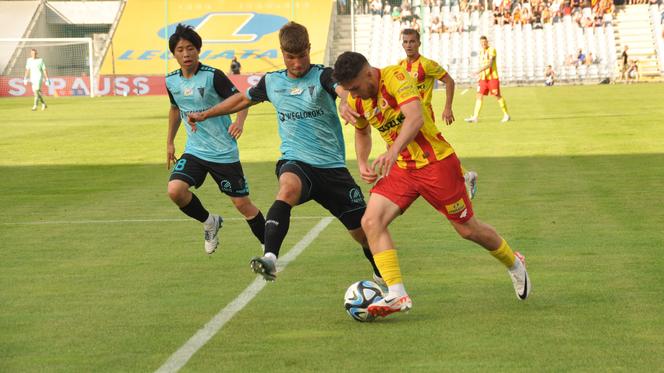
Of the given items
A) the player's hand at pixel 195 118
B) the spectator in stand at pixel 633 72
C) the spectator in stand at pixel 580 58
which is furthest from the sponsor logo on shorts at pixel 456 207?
the spectator in stand at pixel 580 58

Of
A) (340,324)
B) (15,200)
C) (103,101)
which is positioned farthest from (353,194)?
(103,101)

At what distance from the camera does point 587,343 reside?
22.3 feet

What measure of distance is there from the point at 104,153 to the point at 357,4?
43.5m

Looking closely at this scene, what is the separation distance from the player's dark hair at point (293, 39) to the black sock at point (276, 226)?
3.63ft

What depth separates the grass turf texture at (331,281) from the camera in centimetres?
668

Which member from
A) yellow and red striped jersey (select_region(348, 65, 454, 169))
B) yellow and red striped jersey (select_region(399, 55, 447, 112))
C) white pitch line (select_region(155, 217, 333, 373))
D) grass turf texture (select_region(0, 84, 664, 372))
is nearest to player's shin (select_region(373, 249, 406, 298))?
grass turf texture (select_region(0, 84, 664, 372))

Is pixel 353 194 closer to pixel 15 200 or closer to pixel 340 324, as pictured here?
pixel 340 324

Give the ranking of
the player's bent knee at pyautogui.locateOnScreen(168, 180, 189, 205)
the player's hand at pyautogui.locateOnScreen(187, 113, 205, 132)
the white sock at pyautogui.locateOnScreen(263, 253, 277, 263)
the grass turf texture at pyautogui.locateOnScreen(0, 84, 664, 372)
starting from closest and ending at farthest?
the grass turf texture at pyautogui.locateOnScreen(0, 84, 664, 372) < the white sock at pyautogui.locateOnScreen(263, 253, 277, 263) < the player's hand at pyautogui.locateOnScreen(187, 113, 205, 132) < the player's bent knee at pyautogui.locateOnScreen(168, 180, 189, 205)

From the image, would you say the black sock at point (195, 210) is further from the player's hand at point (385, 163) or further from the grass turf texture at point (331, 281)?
the player's hand at point (385, 163)

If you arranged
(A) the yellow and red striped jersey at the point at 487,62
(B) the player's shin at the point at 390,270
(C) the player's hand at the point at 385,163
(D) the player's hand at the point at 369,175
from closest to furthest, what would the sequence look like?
(C) the player's hand at the point at 385,163 < (D) the player's hand at the point at 369,175 < (B) the player's shin at the point at 390,270 < (A) the yellow and red striped jersey at the point at 487,62

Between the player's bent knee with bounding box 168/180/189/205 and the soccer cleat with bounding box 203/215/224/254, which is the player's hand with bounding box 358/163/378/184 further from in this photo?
the soccer cleat with bounding box 203/215/224/254

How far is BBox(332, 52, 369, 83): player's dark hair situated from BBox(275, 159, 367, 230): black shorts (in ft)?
5.39

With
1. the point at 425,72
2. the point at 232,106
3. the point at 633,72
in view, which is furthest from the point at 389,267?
the point at 633,72

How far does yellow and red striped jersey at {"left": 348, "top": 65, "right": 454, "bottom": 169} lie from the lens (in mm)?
7551
